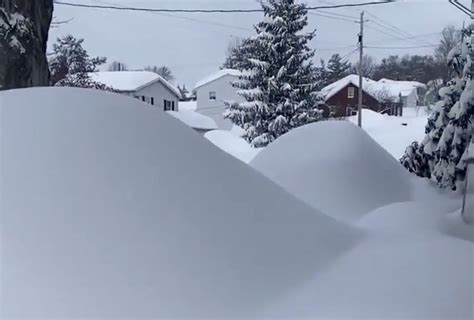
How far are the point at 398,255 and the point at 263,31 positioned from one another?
15.6 m

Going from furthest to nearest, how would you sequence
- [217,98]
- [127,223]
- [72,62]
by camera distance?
[217,98]
[72,62]
[127,223]

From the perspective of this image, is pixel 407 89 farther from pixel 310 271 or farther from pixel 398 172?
pixel 310 271

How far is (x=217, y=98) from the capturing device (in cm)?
3045

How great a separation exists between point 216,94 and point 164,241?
94.0 feet

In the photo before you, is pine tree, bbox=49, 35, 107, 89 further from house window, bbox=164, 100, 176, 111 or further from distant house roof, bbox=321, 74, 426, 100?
distant house roof, bbox=321, 74, 426, 100

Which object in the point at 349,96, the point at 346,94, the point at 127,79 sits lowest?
the point at 349,96

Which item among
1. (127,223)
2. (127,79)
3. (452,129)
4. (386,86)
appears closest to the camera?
(127,223)

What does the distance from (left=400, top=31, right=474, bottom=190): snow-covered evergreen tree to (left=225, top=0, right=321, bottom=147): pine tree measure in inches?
358

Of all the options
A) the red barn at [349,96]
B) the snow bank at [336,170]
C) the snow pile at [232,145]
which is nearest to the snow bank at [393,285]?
the snow bank at [336,170]

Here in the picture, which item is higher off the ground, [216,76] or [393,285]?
[216,76]

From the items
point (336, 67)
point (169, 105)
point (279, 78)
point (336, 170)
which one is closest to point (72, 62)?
point (169, 105)

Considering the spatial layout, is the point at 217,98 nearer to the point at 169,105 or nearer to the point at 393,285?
the point at 169,105

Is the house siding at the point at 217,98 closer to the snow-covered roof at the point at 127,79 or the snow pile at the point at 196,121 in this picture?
the snow-covered roof at the point at 127,79

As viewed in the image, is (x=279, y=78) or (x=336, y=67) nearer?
(x=279, y=78)
